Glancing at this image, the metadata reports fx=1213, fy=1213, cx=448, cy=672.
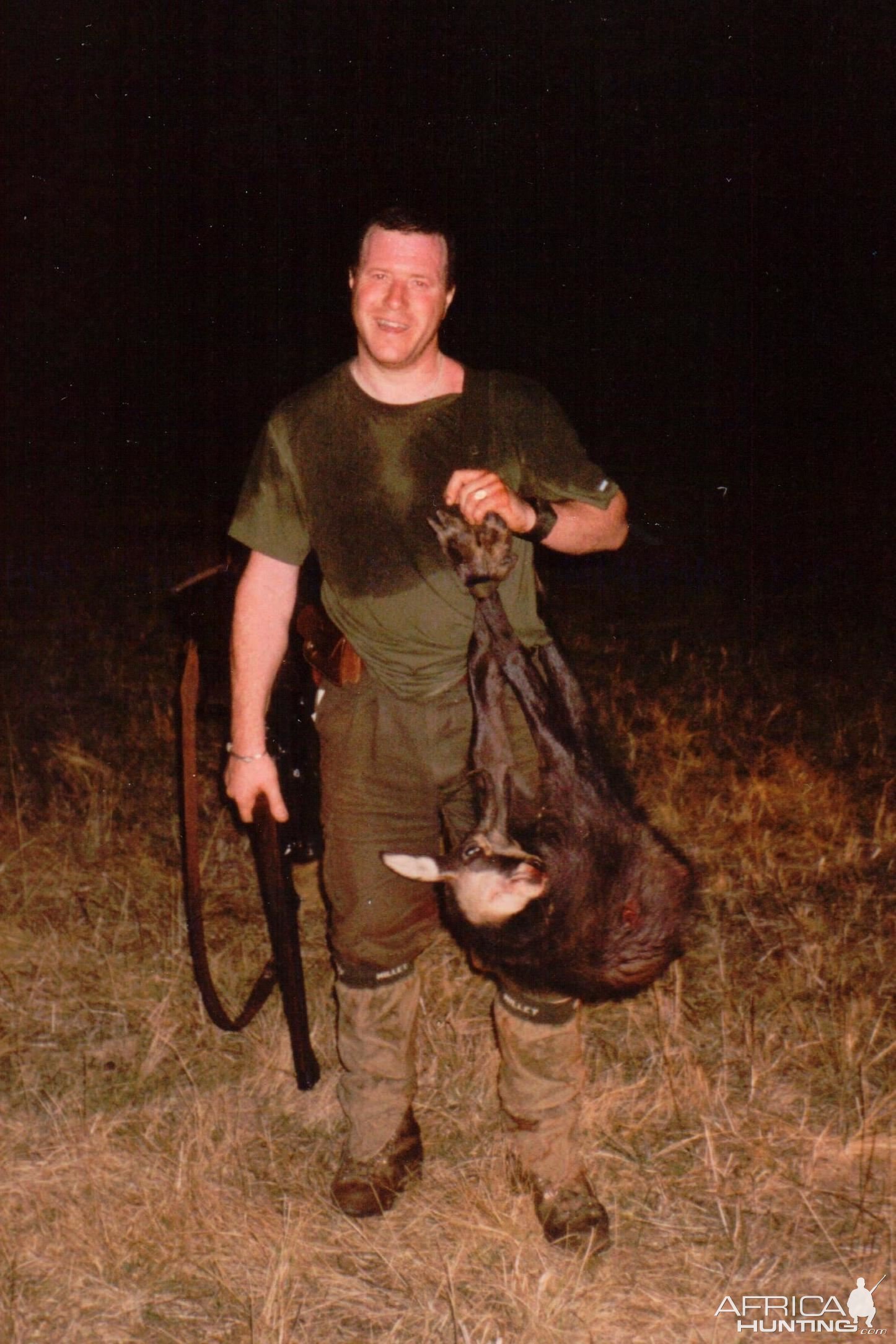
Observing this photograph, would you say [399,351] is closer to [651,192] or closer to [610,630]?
[610,630]

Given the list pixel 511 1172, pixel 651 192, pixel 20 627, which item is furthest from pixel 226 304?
pixel 511 1172

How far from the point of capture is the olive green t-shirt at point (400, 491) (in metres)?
3.15

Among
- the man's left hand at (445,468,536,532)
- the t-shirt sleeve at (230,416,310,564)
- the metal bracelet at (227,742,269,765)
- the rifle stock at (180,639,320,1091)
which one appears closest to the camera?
the man's left hand at (445,468,536,532)

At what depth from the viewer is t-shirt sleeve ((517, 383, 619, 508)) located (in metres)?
3.10

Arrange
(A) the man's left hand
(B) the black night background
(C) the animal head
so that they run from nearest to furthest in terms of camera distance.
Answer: (A) the man's left hand < (C) the animal head < (B) the black night background

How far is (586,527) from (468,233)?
30530 millimetres

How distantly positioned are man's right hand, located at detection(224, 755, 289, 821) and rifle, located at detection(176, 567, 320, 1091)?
0.25ft

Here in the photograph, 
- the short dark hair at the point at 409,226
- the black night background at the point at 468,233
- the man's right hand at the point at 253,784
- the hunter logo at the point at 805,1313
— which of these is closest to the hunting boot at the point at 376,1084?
the man's right hand at the point at 253,784

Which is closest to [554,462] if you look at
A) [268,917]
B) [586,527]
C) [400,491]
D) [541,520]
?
[586,527]

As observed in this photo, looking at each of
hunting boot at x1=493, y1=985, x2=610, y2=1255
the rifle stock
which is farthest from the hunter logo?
the rifle stock

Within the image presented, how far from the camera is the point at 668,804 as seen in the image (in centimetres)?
591

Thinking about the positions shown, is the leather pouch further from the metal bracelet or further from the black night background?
the black night background

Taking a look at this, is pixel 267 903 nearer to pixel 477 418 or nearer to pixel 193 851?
pixel 193 851

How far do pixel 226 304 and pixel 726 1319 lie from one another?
33.8 m
